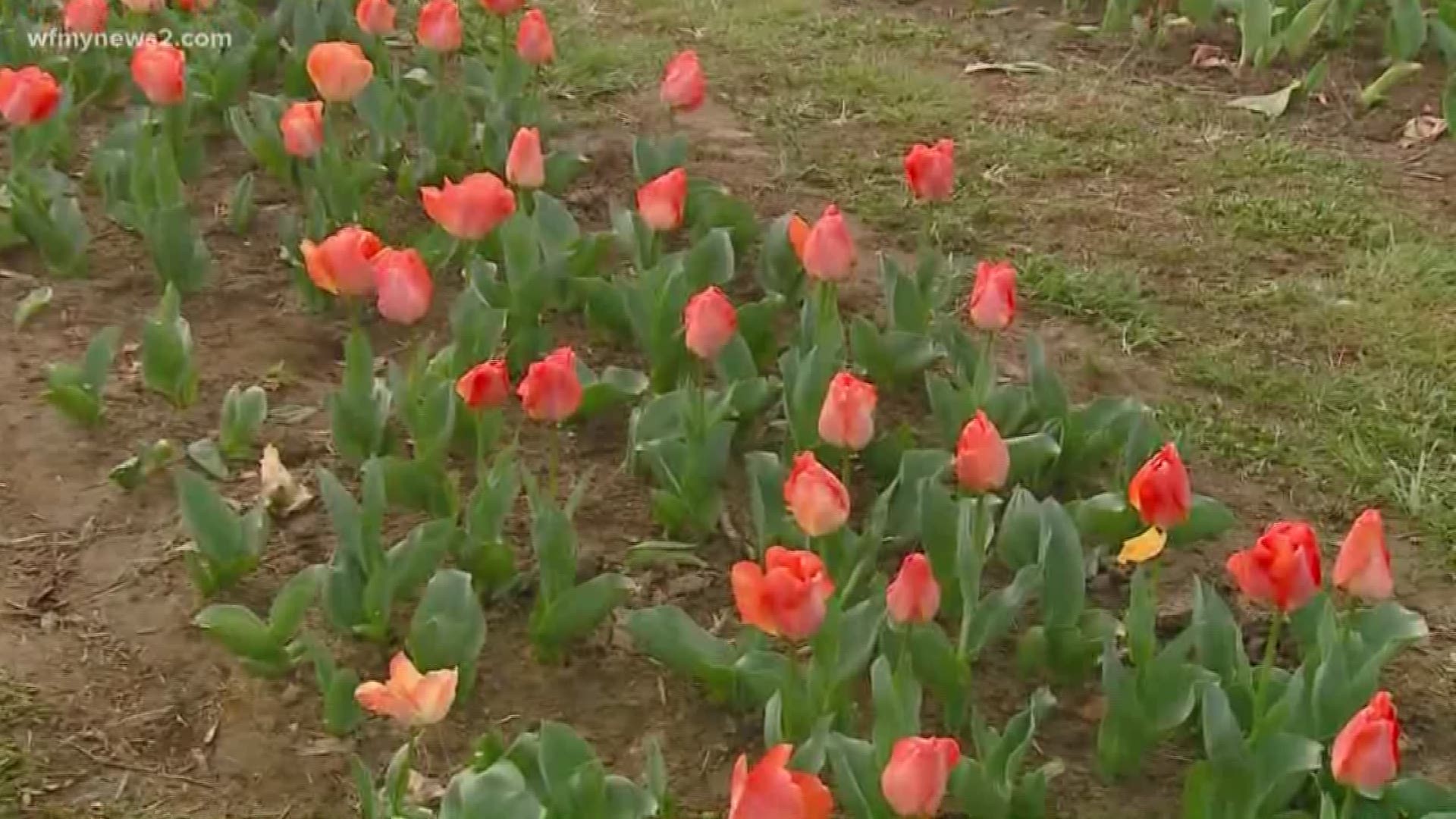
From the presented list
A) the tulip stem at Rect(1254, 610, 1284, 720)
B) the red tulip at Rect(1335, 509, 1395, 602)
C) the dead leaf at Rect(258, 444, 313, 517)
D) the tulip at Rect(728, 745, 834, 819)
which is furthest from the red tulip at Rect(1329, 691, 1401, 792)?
the dead leaf at Rect(258, 444, 313, 517)

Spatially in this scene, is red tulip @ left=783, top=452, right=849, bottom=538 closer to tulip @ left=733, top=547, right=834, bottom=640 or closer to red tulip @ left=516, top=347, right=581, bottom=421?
tulip @ left=733, top=547, right=834, bottom=640

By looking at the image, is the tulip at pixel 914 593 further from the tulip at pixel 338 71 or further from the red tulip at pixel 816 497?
the tulip at pixel 338 71

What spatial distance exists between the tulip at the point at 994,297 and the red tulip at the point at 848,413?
0.98ft

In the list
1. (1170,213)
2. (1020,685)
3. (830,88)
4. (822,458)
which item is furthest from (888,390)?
(830,88)

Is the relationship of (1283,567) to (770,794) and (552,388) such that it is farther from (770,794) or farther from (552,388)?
(552,388)

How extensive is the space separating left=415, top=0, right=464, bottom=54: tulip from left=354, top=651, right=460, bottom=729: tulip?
1.78 meters

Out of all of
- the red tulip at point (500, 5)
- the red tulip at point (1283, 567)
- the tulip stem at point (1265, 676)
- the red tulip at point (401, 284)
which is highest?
the red tulip at point (1283, 567)

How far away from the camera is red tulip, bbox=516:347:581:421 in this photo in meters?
2.57

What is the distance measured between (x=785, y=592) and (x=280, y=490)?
109 cm

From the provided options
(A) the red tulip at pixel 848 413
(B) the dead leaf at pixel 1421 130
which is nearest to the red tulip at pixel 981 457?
(A) the red tulip at pixel 848 413

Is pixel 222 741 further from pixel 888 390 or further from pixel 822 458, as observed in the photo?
pixel 888 390

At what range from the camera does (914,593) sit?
228cm

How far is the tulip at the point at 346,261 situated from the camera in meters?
2.81

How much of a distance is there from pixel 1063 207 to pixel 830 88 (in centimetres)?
77
